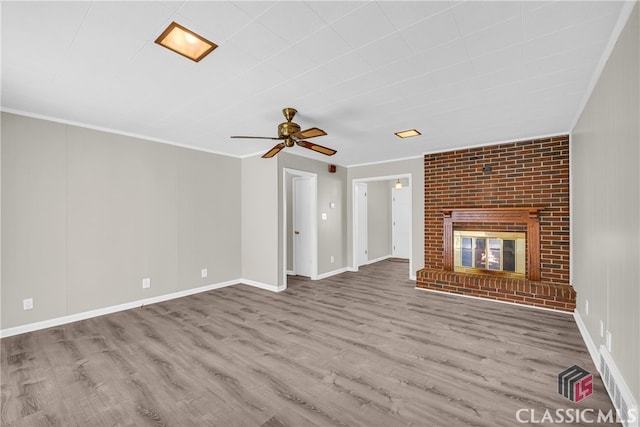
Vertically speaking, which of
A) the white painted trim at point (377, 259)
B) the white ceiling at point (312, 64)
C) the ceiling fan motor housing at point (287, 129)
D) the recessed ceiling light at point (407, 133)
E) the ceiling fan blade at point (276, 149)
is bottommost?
the white painted trim at point (377, 259)

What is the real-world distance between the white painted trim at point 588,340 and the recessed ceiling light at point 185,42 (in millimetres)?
3922

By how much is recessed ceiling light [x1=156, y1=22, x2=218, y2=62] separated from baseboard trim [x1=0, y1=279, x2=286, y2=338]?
353 cm

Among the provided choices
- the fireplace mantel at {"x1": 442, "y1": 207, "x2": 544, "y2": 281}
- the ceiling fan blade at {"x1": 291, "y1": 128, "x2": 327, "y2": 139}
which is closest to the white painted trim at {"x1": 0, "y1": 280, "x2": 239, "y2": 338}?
the ceiling fan blade at {"x1": 291, "y1": 128, "x2": 327, "y2": 139}

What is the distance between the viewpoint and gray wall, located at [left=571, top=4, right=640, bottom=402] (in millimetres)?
1590

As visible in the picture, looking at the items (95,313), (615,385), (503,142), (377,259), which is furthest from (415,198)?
(95,313)

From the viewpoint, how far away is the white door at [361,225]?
22.0ft

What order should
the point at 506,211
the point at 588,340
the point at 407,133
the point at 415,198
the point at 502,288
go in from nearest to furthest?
the point at 588,340, the point at 407,133, the point at 502,288, the point at 506,211, the point at 415,198

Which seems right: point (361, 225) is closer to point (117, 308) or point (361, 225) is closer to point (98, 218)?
point (117, 308)

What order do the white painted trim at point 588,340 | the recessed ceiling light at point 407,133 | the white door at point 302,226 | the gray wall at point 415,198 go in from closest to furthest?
the white painted trim at point 588,340, the recessed ceiling light at point 407,133, the gray wall at point 415,198, the white door at point 302,226

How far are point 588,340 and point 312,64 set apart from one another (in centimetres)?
363

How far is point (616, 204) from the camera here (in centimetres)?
195

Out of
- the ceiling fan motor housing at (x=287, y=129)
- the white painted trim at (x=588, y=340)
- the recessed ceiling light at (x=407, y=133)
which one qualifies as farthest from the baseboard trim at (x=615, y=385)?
the ceiling fan motor housing at (x=287, y=129)

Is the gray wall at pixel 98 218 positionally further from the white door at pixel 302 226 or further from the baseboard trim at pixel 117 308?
the white door at pixel 302 226

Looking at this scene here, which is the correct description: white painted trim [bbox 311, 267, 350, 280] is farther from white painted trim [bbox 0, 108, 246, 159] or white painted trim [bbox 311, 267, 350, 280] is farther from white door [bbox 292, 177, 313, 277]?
white painted trim [bbox 0, 108, 246, 159]
